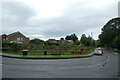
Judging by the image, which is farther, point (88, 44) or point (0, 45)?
point (88, 44)

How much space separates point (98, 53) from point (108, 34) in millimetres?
50565

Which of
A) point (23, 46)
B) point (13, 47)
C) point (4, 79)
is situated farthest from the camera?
point (23, 46)

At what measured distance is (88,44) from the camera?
367 ft

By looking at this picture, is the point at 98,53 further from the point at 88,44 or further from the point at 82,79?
the point at 88,44

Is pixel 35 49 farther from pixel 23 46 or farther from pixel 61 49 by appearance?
pixel 61 49

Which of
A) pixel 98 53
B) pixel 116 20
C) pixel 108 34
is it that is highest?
pixel 116 20

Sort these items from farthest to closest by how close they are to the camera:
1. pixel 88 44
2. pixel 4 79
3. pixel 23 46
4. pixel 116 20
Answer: pixel 88 44 → pixel 116 20 → pixel 23 46 → pixel 4 79

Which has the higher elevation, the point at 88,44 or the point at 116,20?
the point at 116,20

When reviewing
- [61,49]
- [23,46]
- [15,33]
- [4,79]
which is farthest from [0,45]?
[4,79]

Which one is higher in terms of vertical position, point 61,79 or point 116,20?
point 116,20

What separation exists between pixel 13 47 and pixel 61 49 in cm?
1082

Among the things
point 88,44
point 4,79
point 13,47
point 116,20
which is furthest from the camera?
point 88,44

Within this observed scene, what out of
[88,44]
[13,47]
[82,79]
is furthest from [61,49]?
[88,44]

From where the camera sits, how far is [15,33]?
4087 inches
